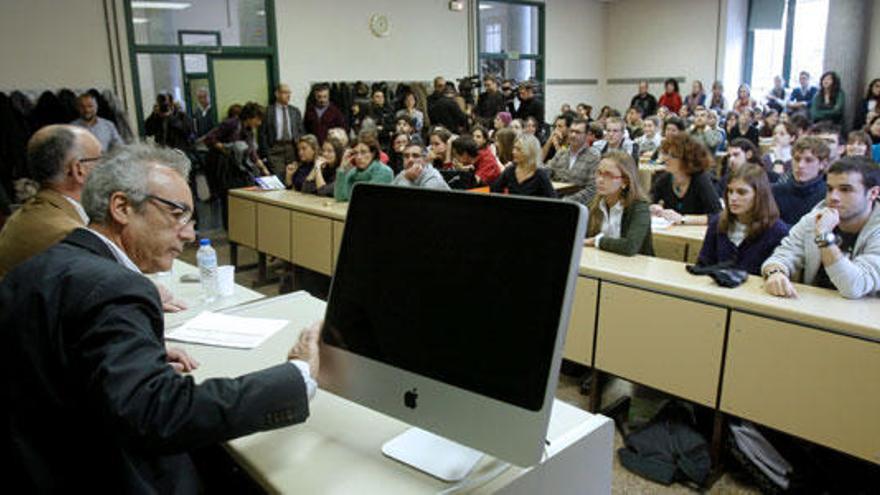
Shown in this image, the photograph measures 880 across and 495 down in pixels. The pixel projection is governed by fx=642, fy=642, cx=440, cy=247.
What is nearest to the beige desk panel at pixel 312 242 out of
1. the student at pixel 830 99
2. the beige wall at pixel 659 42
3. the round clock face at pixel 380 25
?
the round clock face at pixel 380 25

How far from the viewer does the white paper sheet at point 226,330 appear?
1.90 m

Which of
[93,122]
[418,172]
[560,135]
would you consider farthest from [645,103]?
[93,122]

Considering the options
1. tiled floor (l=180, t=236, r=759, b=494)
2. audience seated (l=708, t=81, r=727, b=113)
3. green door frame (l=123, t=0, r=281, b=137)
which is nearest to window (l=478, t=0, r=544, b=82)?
audience seated (l=708, t=81, r=727, b=113)

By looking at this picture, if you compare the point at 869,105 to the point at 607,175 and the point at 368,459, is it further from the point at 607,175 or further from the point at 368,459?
the point at 368,459

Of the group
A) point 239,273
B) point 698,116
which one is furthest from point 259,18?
point 698,116

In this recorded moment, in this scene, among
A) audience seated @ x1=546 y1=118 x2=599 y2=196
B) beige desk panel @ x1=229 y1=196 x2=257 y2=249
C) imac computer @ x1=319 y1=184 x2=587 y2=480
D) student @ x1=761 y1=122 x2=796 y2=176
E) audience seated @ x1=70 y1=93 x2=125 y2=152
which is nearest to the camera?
imac computer @ x1=319 y1=184 x2=587 y2=480

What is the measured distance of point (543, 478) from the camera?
1.27 metres

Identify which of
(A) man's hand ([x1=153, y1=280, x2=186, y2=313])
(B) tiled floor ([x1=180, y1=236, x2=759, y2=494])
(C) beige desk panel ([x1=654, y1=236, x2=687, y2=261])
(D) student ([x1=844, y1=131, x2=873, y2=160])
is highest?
(D) student ([x1=844, y1=131, x2=873, y2=160])

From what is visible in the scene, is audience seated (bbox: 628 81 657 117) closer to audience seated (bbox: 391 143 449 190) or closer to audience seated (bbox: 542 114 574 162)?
audience seated (bbox: 542 114 574 162)

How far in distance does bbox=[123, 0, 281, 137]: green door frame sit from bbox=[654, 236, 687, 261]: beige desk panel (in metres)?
6.06

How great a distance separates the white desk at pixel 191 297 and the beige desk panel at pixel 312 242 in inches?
71.8

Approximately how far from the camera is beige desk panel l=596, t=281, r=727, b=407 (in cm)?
252

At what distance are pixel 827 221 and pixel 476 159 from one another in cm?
353

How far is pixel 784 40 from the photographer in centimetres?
1151
